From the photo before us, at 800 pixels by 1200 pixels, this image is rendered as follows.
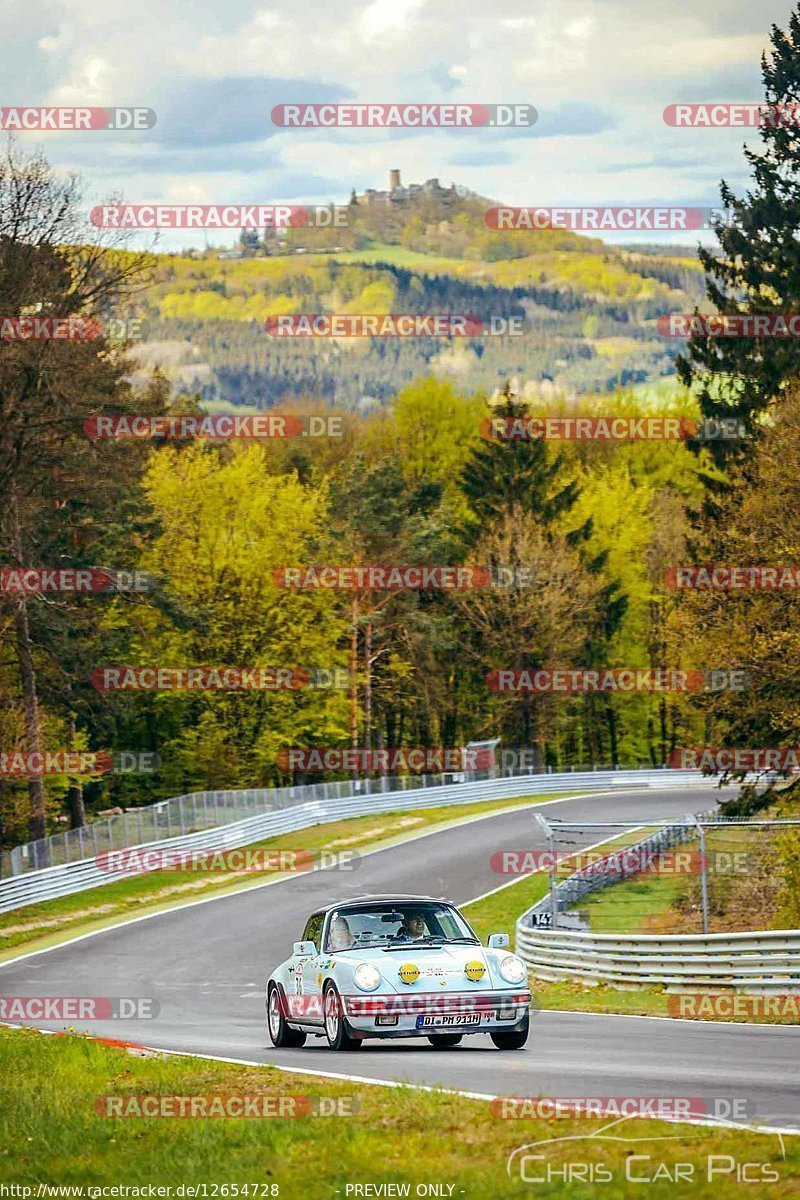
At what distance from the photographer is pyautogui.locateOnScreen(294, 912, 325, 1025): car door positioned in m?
16.0

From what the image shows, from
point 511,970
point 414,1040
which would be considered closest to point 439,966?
point 511,970

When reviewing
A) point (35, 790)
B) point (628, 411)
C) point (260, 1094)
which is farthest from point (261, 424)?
point (260, 1094)

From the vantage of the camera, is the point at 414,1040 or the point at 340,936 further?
the point at 414,1040

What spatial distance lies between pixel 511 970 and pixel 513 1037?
2.16 feet

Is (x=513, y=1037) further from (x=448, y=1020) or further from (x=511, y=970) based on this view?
(x=448, y=1020)

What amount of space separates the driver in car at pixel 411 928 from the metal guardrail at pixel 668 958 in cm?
538

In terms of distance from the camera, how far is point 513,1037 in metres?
15.2

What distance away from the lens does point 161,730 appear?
77.1 m

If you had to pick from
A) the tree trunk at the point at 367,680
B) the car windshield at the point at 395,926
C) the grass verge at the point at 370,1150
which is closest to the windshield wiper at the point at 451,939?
the car windshield at the point at 395,926

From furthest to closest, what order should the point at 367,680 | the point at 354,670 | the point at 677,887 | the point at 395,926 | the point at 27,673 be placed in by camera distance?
the point at 354,670, the point at 367,680, the point at 27,673, the point at 677,887, the point at 395,926

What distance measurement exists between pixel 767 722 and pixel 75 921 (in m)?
17.2

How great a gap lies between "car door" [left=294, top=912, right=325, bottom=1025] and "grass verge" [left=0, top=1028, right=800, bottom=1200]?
387cm

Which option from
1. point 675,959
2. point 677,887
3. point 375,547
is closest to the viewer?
point 675,959

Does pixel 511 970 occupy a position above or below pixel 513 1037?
above
